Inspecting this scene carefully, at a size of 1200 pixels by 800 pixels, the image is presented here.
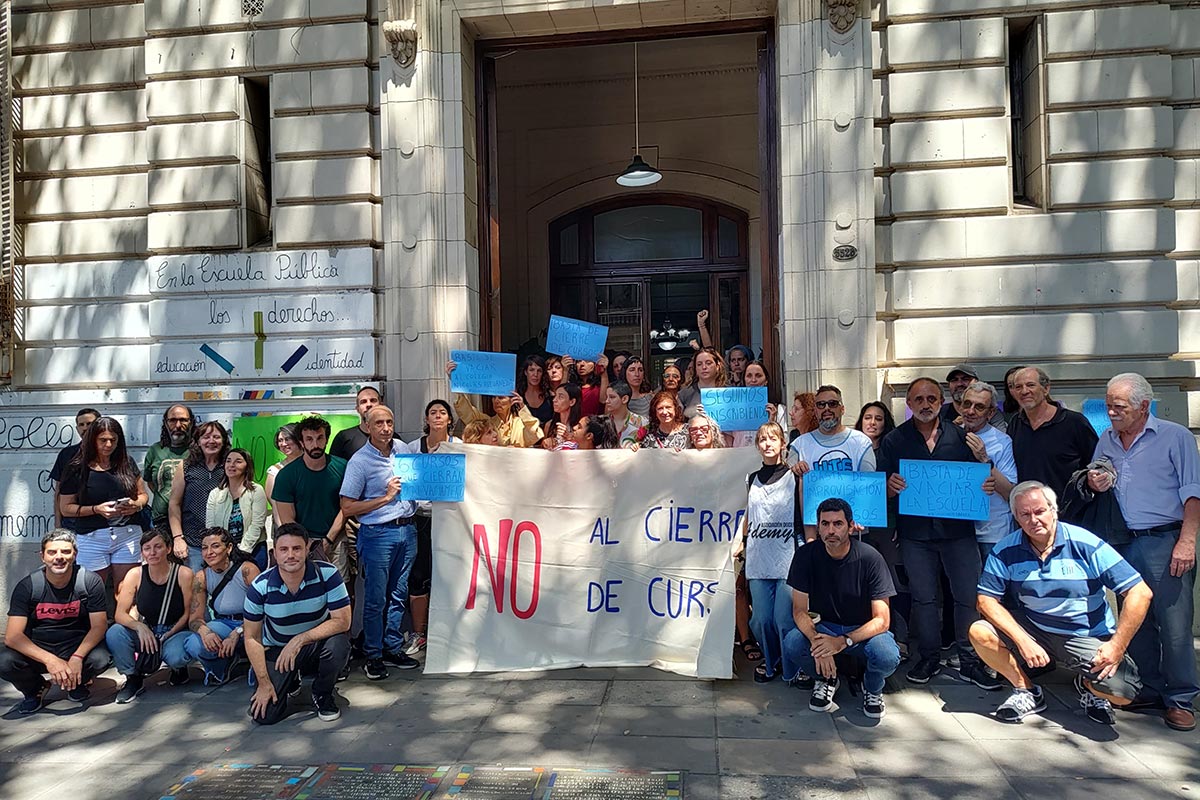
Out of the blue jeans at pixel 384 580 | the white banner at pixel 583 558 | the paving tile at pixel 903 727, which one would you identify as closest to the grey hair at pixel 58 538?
the blue jeans at pixel 384 580

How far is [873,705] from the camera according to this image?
213 inches

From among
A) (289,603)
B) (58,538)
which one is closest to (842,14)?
(289,603)

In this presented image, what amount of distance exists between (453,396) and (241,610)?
315 centimetres

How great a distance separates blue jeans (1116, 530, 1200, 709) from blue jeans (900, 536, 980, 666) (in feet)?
3.16

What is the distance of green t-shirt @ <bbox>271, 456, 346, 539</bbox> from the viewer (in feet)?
21.4

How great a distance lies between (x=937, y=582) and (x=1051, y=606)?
0.98 m

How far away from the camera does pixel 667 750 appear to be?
4918 millimetres

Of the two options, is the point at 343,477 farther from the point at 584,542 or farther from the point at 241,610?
the point at 584,542

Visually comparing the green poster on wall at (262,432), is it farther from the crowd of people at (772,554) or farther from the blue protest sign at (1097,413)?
the blue protest sign at (1097,413)

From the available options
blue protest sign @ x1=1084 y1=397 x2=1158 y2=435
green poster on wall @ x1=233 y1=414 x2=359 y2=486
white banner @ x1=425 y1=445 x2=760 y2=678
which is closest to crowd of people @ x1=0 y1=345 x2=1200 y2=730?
white banner @ x1=425 y1=445 x2=760 y2=678

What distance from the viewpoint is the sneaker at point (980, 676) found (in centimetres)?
590

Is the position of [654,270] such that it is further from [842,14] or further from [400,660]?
[400,660]

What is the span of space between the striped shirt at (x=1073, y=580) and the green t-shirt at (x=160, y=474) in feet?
20.7

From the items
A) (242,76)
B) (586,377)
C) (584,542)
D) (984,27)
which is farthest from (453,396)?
(984,27)
